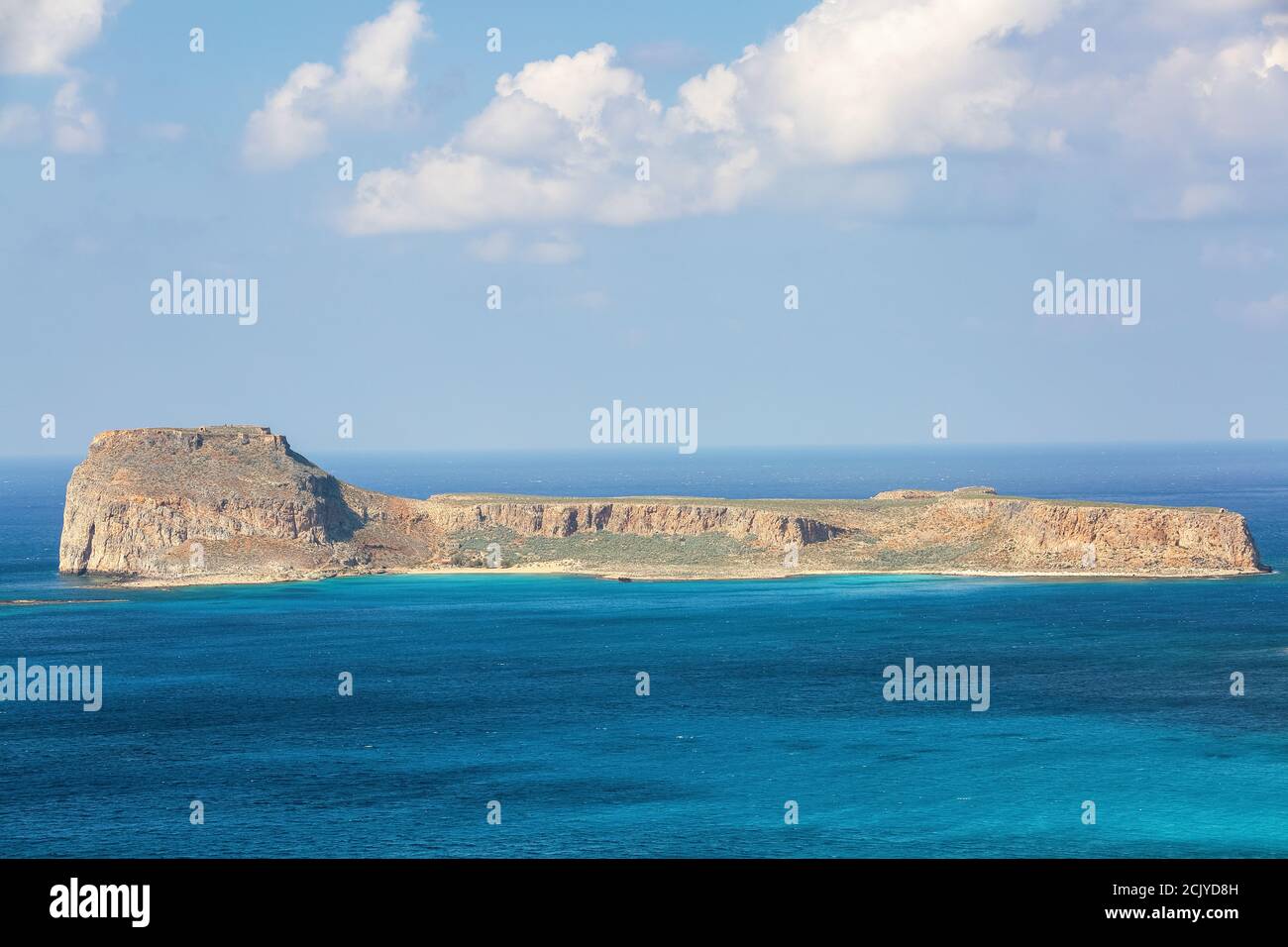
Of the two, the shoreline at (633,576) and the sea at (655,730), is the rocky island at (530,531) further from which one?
the sea at (655,730)

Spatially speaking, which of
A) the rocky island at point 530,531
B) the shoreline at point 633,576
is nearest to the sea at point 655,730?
the shoreline at point 633,576

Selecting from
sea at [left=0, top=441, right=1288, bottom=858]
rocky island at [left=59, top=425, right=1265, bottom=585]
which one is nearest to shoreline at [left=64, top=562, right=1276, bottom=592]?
rocky island at [left=59, top=425, right=1265, bottom=585]

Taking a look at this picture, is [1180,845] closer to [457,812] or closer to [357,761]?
[457,812]

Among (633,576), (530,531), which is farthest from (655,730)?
(530,531)

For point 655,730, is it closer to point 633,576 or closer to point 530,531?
point 633,576

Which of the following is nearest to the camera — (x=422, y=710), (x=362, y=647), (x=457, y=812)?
(x=457, y=812)

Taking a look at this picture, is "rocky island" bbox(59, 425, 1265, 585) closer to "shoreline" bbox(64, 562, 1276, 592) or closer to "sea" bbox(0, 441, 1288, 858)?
"shoreline" bbox(64, 562, 1276, 592)
